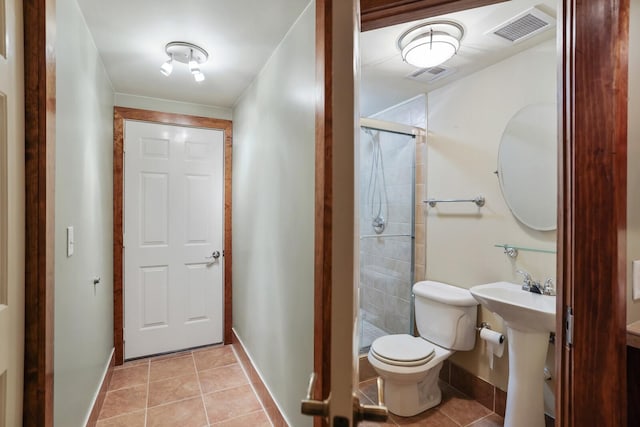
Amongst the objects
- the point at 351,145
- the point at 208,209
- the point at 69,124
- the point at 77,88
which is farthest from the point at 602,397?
the point at 208,209

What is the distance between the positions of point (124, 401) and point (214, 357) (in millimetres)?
770

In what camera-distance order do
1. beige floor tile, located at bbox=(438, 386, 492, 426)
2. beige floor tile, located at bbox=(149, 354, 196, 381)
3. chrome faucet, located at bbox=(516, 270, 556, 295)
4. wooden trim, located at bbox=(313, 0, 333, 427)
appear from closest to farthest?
wooden trim, located at bbox=(313, 0, 333, 427), chrome faucet, located at bbox=(516, 270, 556, 295), beige floor tile, located at bbox=(438, 386, 492, 426), beige floor tile, located at bbox=(149, 354, 196, 381)

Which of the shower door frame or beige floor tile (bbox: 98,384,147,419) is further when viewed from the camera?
the shower door frame

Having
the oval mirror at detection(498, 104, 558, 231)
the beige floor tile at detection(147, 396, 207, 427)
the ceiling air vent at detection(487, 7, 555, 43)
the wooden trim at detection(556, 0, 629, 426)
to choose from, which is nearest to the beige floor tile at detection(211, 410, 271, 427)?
the beige floor tile at detection(147, 396, 207, 427)

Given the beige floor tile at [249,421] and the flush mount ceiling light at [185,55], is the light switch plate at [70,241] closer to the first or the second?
the flush mount ceiling light at [185,55]

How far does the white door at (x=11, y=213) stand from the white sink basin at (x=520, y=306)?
1977 mm

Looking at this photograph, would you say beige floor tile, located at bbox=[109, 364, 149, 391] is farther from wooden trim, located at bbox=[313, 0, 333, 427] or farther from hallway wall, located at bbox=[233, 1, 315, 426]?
wooden trim, located at bbox=[313, 0, 333, 427]

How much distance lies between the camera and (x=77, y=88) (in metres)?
1.49

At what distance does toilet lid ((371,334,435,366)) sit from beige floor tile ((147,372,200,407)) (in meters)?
1.37

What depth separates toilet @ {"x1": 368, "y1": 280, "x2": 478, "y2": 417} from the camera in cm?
188

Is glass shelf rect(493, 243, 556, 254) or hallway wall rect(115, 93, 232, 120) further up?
hallway wall rect(115, 93, 232, 120)

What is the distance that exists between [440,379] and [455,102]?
2160mm

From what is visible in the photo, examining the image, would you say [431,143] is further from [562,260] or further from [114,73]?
[114,73]

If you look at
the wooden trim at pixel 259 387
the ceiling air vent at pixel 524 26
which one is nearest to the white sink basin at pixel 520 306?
the wooden trim at pixel 259 387
